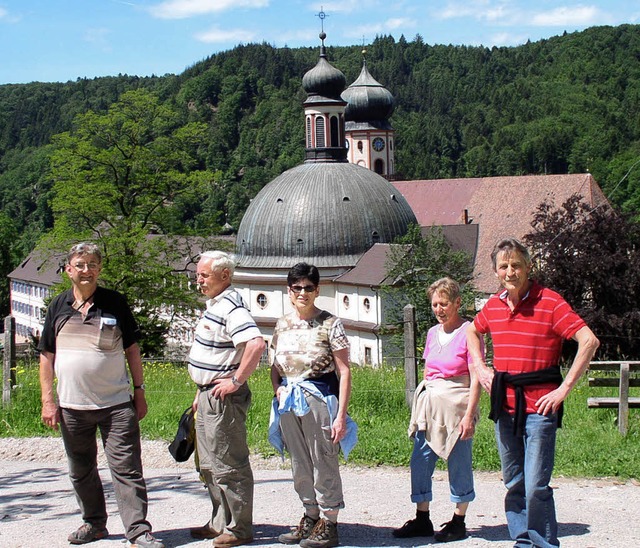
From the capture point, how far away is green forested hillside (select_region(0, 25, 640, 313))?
97.9 metres

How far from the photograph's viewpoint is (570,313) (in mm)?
4902

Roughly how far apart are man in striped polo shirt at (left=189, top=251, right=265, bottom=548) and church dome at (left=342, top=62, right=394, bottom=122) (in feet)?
227

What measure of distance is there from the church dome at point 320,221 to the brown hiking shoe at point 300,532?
124 feet

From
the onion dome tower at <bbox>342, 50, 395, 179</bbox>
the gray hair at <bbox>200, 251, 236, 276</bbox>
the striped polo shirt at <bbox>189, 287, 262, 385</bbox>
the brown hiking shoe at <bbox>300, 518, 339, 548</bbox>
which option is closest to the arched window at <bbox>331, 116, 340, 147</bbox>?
the onion dome tower at <bbox>342, 50, 395, 179</bbox>

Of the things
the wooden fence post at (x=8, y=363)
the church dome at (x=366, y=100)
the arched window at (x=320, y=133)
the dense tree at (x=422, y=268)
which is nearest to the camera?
the wooden fence post at (x=8, y=363)

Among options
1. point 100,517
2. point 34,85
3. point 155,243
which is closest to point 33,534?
point 100,517

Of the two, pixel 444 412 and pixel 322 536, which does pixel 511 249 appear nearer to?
pixel 444 412

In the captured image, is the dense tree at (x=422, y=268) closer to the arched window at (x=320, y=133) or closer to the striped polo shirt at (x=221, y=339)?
the striped polo shirt at (x=221, y=339)

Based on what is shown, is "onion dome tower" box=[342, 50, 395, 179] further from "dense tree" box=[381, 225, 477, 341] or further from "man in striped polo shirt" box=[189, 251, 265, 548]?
"man in striped polo shirt" box=[189, 251, 265, 548]

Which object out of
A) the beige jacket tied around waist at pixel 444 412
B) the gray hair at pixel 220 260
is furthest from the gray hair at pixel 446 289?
the gray hair at pixel 220 260

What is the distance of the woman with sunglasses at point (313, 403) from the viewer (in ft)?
18.0

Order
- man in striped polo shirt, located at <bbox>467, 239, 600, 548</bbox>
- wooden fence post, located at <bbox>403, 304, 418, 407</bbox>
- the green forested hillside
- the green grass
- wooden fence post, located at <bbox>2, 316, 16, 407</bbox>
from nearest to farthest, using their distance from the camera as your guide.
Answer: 1. man in striped polo shirt, located at <bbox>467, 239, 600, 548</bbox>
2. the green grass
3. wooden fence post, located at <bbox>403, 304, 418, 407</bbox>
4. wooden fence post, located at <bbox>2, 316, 16, 407</bbox>
5. the green forested hillside

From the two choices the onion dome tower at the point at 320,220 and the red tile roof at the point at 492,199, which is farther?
the red tile roof at the point at 492,199

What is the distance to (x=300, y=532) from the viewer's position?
554 centimetres
